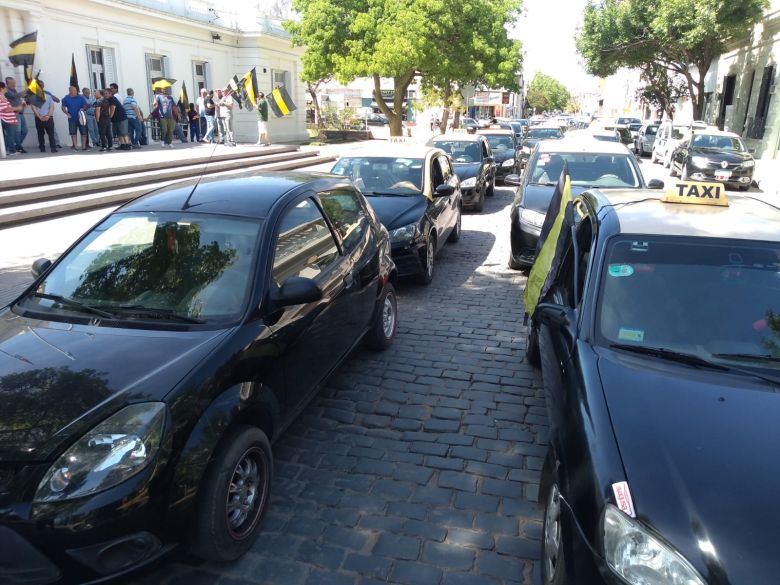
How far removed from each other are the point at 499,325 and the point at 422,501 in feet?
10.7

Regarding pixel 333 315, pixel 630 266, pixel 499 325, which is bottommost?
pixel 499 325

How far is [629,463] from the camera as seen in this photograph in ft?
7.29

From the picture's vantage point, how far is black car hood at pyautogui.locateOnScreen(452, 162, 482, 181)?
43.1ft

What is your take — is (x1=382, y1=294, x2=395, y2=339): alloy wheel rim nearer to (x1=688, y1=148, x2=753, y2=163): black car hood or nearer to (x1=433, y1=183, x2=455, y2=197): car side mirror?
(x1=433, y1=183, x2=455, y2=197): car side mirror

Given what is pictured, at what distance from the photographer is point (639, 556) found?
1975 millimetres

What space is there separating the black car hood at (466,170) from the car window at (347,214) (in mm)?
8153

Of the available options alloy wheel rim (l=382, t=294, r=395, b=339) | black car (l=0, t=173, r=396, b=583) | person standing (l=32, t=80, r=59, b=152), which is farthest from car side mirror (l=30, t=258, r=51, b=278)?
person standing (l=32, t=80, r=59, b=152)

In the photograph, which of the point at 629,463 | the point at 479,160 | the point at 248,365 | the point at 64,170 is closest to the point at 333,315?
the point at 248,365

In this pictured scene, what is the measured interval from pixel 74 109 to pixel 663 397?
717 inches

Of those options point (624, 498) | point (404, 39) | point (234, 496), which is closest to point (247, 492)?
point (234, 496)

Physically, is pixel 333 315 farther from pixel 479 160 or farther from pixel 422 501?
pixel 479 160

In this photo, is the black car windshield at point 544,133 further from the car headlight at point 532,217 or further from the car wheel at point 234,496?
the car wheel at point 234,496

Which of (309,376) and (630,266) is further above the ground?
(630,266)

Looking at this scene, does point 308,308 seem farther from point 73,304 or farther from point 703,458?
point 703,458
